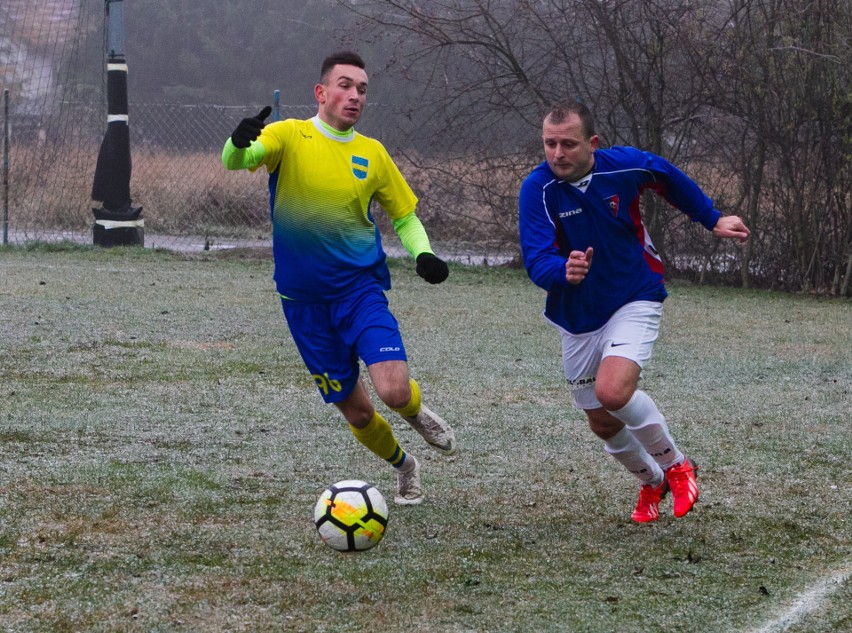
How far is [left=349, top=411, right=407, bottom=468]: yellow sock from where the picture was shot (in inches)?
196

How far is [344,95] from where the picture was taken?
506cm

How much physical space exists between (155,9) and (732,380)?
26.9 metres

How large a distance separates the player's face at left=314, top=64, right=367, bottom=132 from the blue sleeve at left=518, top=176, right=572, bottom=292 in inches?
33.0

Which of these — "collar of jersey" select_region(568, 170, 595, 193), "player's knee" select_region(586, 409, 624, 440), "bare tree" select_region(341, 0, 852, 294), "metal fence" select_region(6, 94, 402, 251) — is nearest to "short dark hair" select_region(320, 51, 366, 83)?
"collar of jersey" select_region(568, 170, 595, 193)

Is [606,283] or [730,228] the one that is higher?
[730,228]

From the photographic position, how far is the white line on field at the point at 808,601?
11.6 feet

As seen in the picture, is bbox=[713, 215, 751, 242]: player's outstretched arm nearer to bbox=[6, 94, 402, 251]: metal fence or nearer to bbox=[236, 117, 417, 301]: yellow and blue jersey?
bbox=[236, 117, 417, 301]: yellow and blue jersey

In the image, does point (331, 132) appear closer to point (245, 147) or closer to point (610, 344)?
point (245, 147)

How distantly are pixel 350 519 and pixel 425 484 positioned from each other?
1.28 m

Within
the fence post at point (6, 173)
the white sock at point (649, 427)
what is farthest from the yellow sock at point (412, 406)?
the fence post at point (6, 173)

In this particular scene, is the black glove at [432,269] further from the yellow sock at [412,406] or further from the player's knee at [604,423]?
the player's knee at [604,423]

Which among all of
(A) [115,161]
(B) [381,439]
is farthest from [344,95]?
(A) [115,161]

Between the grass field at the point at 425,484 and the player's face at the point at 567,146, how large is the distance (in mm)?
1380

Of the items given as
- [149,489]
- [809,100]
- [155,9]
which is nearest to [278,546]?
[149,489]
